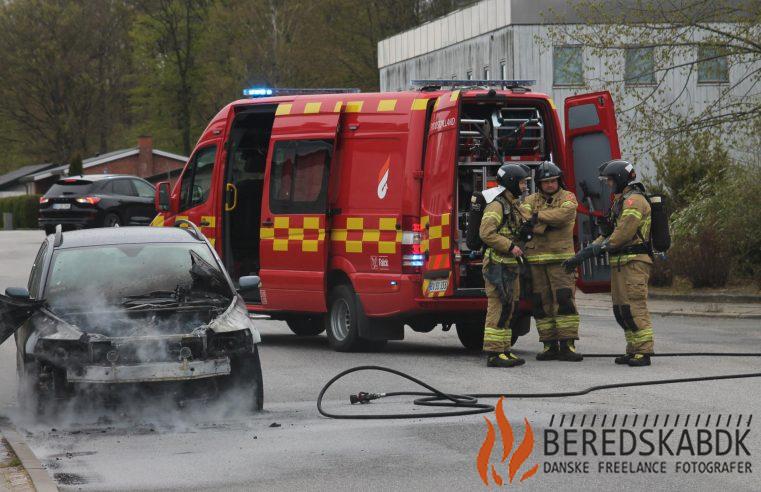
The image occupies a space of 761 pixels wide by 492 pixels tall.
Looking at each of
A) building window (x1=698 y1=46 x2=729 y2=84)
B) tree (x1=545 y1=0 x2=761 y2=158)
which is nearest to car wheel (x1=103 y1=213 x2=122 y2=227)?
tree (x1=545 y1=0 x2=761 y2=158)

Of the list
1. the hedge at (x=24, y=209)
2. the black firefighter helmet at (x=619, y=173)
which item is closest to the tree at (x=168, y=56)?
the hedge at (x=24, y=209)

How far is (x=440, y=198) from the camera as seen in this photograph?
42.1 ft

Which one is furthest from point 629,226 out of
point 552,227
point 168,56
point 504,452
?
point 168,56

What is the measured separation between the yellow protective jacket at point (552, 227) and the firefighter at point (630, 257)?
0.26 m

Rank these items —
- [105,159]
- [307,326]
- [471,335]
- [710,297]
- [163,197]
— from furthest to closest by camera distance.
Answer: [105,159] → [710,297] → [163,197] → [307,326] → [471,335]

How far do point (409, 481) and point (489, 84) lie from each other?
290 inches

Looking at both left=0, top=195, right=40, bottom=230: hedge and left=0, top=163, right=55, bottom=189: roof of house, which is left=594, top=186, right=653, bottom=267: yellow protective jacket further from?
left=0, top=163, right=55, bottom=189: roof of house

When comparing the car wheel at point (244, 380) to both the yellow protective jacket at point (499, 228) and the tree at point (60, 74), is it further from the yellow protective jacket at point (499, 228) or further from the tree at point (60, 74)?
the tree at point (60, 74)

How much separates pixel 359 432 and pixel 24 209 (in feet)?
190

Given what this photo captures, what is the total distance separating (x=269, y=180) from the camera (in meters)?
14.8

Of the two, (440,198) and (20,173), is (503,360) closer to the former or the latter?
(440,198)

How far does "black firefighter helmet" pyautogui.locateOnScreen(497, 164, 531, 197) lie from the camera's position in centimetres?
1249

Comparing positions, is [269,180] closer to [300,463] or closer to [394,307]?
[394,307]

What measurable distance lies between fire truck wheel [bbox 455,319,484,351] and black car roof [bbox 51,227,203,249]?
3.91 m
